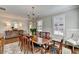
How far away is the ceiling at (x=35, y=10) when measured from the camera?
1901mm

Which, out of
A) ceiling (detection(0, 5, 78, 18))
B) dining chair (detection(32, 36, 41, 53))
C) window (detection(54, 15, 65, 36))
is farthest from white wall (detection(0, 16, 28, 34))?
window (detection(54, 15, 65, 36))

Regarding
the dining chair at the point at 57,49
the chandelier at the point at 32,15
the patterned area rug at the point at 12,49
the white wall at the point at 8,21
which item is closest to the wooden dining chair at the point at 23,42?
the patterned area rug at the point at 12,49

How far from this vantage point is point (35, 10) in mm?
1934

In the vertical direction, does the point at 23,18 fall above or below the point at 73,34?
above

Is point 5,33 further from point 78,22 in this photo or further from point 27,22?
point 78,22

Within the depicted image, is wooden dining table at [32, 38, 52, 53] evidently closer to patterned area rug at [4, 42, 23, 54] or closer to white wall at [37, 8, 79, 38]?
white wall at [37, 8, 79, 38]

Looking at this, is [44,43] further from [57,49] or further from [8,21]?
[8,21]

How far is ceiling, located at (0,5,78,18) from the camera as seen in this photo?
1.90m

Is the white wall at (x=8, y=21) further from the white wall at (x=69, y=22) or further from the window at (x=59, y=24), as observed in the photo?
the window at (x=59, y=24)

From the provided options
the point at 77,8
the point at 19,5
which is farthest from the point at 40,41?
the point at 77,8

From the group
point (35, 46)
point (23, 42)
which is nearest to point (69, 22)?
point (35, 46)
